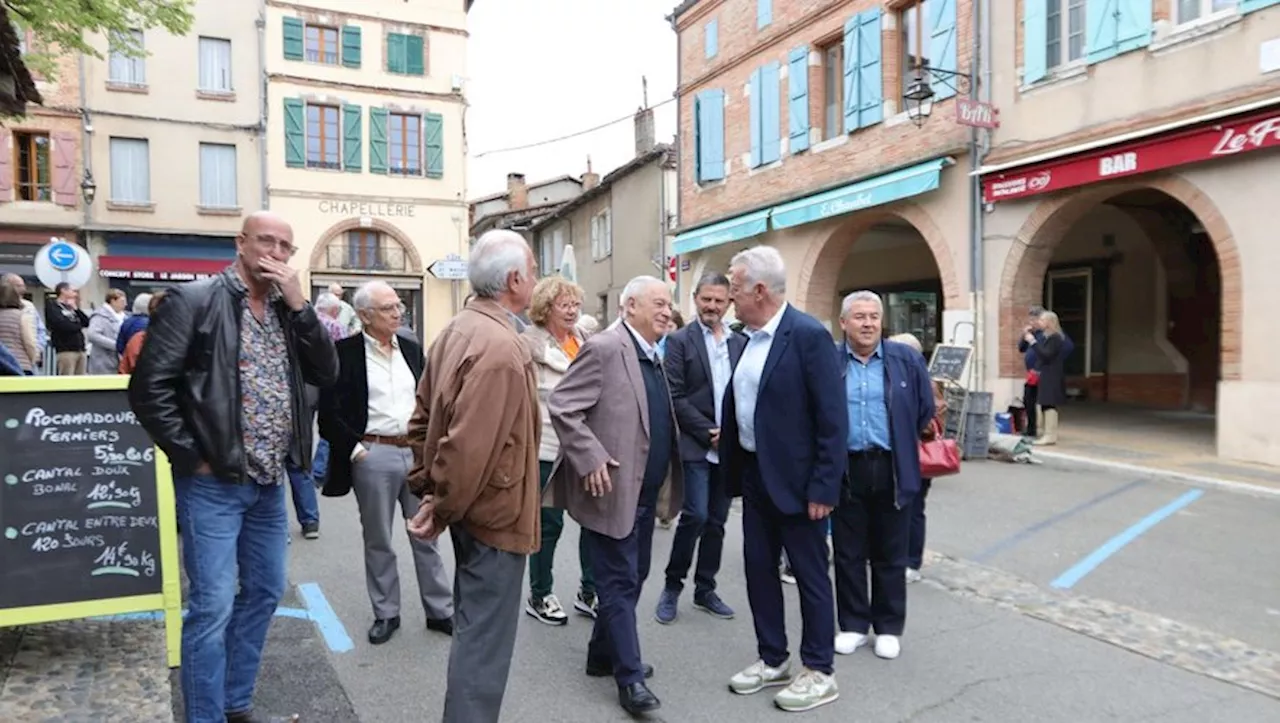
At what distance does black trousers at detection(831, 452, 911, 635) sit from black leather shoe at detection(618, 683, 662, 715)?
1.26 metres

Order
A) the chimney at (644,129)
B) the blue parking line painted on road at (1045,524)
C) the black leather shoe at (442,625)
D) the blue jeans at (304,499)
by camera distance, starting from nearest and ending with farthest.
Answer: the black leather shoe at (442,625)
the blue parking line painted on road at (1045,524)
the blue jeans at (304,499)
the chimney at (644,129)

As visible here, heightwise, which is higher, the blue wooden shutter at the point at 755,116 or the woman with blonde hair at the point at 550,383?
the blue wooden shutter at the point at 755,116

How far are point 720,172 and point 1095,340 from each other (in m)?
8.26

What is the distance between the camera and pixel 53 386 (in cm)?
383

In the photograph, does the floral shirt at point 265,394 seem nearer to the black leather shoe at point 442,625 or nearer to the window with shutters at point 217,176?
the black leather shoe at point 442,625

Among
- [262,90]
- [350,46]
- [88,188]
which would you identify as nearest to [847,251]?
[350,46]

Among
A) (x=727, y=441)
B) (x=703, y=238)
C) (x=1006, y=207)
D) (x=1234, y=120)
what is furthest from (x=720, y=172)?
(x=727, y=441)

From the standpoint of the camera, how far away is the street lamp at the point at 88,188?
23.1 meters

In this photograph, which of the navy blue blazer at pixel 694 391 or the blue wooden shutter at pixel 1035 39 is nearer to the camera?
the navy blue blazer at pixel 694 391

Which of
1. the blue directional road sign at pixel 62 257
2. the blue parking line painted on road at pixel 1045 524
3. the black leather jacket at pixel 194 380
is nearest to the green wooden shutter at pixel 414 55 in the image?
the blue directional road sign at pixel 62 257

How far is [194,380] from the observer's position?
9.37ft

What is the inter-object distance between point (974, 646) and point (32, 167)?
27.3 meters

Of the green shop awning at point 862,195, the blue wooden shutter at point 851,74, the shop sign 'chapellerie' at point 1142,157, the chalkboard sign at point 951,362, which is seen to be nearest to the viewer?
the shop sign 'chapellerie' at point 1142,157

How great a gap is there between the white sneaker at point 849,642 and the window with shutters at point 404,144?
25598 millimetres
